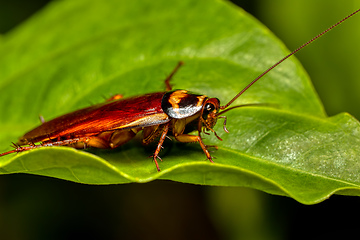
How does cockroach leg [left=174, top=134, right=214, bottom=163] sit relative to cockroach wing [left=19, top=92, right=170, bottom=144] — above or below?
below

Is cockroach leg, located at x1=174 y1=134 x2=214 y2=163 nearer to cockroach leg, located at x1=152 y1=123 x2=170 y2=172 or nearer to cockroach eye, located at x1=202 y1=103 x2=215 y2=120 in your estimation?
cockroach leg, located at x1=152 y1=123 x2=170 y2=172

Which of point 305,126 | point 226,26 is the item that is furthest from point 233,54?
point 305,126

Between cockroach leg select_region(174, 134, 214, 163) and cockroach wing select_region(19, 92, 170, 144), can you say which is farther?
cockroach wing select_region(19, 92, 170, 144)

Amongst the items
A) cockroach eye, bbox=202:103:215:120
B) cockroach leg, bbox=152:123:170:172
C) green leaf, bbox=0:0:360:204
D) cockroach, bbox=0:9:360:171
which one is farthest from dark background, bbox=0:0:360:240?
cockroach eye, bbox=202:103:215:120

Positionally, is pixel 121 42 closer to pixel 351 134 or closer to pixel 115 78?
pixel 115 78

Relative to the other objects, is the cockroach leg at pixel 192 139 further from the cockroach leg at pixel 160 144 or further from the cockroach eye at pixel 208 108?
the cockroach eye at pixel 208 108

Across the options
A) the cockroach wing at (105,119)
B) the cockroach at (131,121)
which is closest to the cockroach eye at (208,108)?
the cockroach at (131,121)
